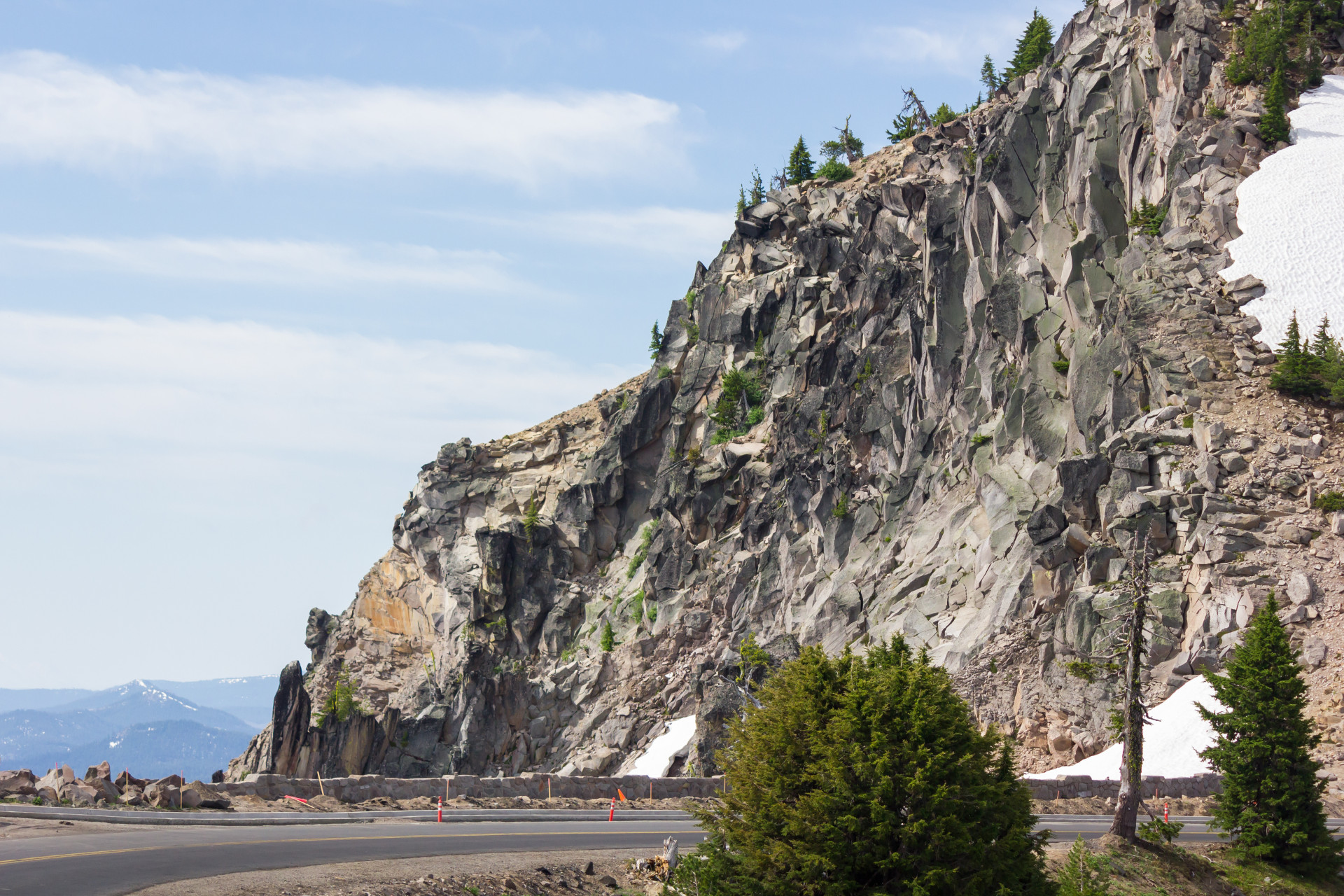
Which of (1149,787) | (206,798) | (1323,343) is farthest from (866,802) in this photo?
(1323,343)

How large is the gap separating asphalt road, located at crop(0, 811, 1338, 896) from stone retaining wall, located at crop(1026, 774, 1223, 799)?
19.6ft

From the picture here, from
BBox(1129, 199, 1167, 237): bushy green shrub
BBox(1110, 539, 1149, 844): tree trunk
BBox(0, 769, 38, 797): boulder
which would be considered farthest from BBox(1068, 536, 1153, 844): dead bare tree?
BBox(1129, 199, 1167, 237): bushy green shrub

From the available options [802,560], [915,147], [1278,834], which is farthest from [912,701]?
[915,147]

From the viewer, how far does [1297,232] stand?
5497 cm

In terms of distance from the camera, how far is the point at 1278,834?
1152 inches

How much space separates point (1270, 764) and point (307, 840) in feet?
80.4

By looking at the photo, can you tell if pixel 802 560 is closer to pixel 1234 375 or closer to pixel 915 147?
pixel 1234 375

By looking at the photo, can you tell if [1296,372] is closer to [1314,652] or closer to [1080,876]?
[1314,652]

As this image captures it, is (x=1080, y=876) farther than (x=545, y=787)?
No

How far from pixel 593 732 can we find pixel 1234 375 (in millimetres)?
47078

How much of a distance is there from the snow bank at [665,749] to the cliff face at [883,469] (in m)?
2.54

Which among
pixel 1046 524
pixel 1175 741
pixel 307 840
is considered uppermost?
pixel 1046 524

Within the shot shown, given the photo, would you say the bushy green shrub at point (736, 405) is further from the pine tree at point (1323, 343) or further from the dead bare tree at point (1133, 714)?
the dead bare tree at point (1133, 714)

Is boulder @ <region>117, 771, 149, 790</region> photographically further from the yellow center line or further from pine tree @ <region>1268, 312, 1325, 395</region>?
pine tree @ <region>1268, 312, 1325, 395</region>
